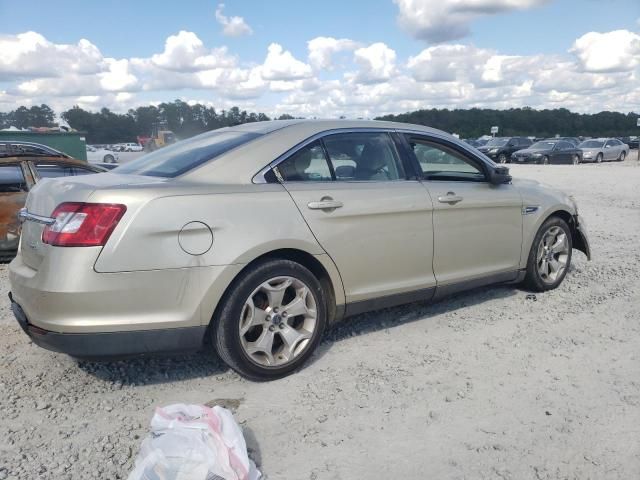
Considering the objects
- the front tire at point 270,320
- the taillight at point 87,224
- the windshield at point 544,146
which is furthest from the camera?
the windshield at point 544,146

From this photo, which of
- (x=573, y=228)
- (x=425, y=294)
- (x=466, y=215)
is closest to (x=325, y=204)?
(x=425, y=294)

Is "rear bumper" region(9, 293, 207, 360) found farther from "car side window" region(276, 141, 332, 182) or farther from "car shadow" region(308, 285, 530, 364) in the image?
"car side window" region(276, 141, 332, 182)

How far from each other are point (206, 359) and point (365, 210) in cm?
146

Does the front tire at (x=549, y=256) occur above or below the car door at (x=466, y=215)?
below

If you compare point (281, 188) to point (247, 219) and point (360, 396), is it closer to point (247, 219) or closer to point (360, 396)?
point (247, 219)

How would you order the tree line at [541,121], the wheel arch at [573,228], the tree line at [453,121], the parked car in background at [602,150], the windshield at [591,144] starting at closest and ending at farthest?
the wheel arch at [573,228] → the parked car in background at [602,150] → the windshield at [591,144] → the tree line at [453,121] → the tree line at [541,121]

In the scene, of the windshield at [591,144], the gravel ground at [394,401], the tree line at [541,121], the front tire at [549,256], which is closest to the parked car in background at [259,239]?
the gravel ground at [394,401]

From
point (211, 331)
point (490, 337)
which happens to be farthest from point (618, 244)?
point (211, 331)

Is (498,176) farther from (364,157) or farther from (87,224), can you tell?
(87,224)

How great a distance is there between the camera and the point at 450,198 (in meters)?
4.24

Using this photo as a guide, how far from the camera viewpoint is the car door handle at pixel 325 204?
349cm

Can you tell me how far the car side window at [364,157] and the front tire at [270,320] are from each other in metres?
0.82

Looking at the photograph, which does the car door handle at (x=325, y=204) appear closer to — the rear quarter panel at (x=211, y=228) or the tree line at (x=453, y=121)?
the rear quarter panel at (x=211, y=228)

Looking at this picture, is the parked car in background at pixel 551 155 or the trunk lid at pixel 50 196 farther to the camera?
the parked car in background at pixel 551 155
